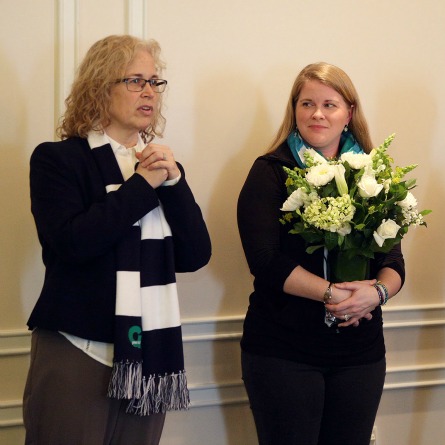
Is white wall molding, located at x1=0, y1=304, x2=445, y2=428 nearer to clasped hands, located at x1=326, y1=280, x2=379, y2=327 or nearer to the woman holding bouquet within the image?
the woman holding bouquet

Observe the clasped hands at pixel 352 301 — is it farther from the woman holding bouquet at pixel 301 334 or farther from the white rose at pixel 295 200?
the white rose at pixel 295 200

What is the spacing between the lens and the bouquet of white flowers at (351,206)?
6.33ft

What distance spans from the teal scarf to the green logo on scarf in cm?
80

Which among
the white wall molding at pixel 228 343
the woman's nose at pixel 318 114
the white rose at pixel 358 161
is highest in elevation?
the woman's nose at pixel 318 114

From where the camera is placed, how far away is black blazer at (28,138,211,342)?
5.69ft

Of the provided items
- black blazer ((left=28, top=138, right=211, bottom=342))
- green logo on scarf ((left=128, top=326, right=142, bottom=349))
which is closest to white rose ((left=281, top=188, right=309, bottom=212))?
black blazer ((left=28, top=138, right=211, bottom=342))

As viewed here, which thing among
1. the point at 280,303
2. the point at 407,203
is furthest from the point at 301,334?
the point at 407,203

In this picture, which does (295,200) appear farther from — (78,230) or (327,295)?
(78,230)

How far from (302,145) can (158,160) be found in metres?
0.64

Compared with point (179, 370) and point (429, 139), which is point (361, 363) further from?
point (429, 139)

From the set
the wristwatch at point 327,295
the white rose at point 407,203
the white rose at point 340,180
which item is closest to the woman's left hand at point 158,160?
the white rose at point 340,180

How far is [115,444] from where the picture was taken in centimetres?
186

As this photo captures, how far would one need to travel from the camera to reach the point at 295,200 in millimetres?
2027

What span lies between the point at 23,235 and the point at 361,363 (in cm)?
132
